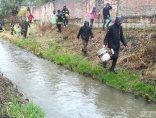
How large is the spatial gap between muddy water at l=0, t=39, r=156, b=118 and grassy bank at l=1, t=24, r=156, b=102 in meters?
0.30

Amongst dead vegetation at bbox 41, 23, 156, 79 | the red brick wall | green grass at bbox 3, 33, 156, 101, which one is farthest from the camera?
the red brick wall

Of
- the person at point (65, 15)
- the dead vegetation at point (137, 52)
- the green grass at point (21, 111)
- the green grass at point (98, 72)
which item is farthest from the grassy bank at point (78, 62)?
the green grass at point (21, 111)

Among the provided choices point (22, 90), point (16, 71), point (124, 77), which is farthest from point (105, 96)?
point (16, 71)

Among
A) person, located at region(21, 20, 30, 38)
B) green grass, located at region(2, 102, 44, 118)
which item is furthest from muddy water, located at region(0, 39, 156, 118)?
person, located at region(21, 20, 30, 38)

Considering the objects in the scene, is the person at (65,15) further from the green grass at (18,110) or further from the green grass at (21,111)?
the green grass at (21,111)

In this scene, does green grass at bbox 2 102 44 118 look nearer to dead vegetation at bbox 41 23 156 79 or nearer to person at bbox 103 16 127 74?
person at bbox 103 16 127 74

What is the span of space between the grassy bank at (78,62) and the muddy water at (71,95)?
0.30m

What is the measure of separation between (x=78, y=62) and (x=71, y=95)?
3.84 metres

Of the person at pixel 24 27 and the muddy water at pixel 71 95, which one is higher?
the person at pixel 24 27

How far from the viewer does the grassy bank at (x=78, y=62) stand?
8687 mm

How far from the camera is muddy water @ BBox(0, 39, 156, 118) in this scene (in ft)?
23.5

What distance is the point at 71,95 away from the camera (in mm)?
8469

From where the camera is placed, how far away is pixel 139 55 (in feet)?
32.7

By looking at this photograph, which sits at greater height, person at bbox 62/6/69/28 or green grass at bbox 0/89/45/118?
person at bbox 62/6/69/28
